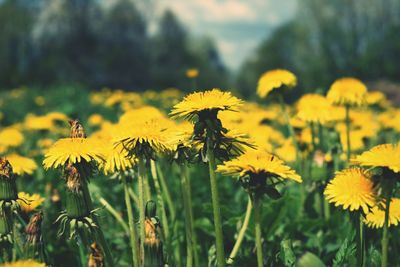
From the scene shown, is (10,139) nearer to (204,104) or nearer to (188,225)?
(188,225)

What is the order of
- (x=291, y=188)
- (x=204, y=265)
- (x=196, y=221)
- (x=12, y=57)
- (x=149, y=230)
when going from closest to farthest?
(x=149, y=230), (x=204, y=265), (x=196, y=221), (x=291, y=188), (x=12, y=57)

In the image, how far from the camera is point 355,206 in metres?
1.33

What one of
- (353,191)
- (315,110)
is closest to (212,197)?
(353,191)

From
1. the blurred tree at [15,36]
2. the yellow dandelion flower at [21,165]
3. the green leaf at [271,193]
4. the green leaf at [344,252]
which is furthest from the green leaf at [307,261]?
the blurred tree at [15,36]

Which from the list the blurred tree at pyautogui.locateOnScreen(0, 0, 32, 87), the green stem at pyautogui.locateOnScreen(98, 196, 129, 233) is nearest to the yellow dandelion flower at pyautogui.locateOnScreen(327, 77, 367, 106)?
the green stem at pyautogui.locateOnScreen(98, 196, 129, 233)

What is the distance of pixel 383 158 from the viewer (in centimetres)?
130

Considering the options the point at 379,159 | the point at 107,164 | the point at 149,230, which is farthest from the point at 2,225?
the point at 379,159

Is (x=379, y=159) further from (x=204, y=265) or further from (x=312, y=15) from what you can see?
(x=312, y=15)

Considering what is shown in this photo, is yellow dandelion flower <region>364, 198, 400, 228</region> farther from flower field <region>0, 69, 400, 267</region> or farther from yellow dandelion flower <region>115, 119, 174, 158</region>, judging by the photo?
yellow dandelion flower <region>115, 119, 174, 158</region>

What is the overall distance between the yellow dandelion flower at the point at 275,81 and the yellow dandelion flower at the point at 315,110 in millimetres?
182

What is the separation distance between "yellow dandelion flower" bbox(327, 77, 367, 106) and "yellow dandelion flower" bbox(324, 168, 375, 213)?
1.28 m

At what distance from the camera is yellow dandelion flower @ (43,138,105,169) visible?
1455 millimetres

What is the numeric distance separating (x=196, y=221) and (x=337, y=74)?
32.0 m

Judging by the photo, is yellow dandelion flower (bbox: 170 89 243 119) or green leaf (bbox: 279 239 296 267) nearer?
yellow dandelion flower (bbox: 170 89 243 119)
